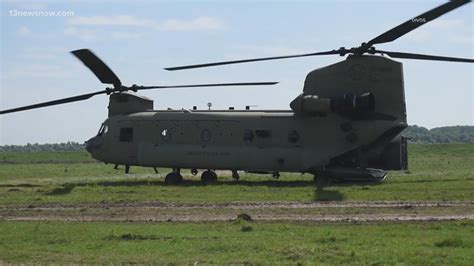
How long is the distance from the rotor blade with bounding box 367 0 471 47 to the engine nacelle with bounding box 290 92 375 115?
2.44 meters

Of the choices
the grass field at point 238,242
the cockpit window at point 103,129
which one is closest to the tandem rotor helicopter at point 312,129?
the cockpit window at point 103,129

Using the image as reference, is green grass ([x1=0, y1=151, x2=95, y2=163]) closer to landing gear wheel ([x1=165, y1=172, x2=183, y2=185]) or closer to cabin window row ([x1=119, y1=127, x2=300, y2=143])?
cabin window row ([x1=119, y1=127, x2=300, y2=143])

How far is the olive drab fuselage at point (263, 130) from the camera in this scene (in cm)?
3070

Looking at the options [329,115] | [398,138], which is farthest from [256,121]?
[398,138]

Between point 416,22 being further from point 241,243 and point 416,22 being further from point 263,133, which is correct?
point 241,243

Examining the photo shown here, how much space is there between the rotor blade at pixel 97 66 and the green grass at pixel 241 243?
17.3 meters

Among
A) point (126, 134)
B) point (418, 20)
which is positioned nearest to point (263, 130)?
point (126, 134)

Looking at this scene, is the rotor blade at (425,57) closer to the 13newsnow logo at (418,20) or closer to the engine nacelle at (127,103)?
the 13newsnow logo at (418,20)

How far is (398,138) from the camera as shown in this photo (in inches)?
1229

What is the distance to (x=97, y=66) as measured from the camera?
35562mm

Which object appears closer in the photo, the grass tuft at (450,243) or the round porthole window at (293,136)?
the grass tuft at (450,243)

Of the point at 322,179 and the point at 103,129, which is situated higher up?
the point at 103,129

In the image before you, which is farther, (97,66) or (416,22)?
(97,66)

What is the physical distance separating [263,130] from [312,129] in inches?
95.1
